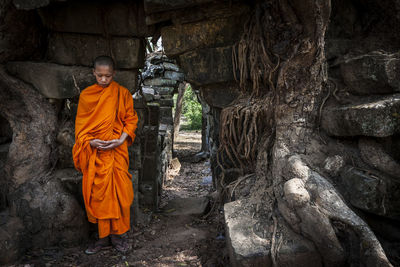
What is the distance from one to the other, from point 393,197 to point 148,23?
8.83 feet

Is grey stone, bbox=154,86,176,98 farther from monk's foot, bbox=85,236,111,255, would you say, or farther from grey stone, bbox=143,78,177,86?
monk's foot, bbox=85,236,111,255

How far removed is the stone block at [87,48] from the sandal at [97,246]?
2.00m

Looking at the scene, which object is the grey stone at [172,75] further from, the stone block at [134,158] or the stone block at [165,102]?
the stone block at [134,158]

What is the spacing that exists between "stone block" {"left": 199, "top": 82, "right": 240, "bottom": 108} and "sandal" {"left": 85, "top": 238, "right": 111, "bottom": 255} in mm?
1963

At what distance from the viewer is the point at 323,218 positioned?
1946 millimetres

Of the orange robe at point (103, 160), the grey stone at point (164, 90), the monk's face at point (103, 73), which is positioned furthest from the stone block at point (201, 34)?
the grey stone at point (164, 90)

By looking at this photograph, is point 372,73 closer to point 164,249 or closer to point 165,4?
point 165,4

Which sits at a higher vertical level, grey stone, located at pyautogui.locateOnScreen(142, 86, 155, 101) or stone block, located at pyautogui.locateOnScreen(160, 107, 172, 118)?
grey stone, located at pyautogui.locateOnScreen(142, 86, 155, 101)

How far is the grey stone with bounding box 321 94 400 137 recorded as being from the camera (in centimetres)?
192

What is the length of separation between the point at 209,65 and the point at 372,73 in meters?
1.60

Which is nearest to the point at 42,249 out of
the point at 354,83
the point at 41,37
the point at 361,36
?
the point at 41,37

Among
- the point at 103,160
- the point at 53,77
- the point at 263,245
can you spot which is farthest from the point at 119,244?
the point at 53,77

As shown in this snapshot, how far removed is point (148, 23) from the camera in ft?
9.82

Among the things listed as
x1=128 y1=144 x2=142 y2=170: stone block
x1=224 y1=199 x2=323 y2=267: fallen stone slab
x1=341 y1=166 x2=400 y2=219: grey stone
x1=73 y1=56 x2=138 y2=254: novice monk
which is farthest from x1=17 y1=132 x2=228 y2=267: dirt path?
x1=341 y1=166 x2=400 y2=219: grey stone
